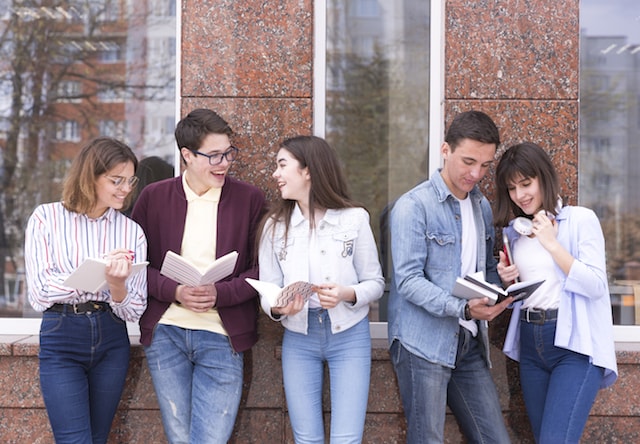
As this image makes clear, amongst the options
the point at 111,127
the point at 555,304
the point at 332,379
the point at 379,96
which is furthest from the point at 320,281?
the point at 111,127

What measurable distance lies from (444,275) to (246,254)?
1.03m

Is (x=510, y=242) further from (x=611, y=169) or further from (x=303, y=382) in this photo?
(x=611, y=169)

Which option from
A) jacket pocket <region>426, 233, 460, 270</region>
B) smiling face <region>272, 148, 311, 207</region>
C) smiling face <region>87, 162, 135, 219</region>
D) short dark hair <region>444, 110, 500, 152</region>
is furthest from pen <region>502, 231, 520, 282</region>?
smiling face <region>87, 162, 135, 219</region>

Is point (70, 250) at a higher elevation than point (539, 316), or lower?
higher

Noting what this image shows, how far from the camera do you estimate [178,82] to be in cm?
454

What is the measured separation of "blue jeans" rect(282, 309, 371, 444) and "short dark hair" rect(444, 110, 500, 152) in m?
1.06

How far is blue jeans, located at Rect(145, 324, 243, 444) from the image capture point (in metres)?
3.61

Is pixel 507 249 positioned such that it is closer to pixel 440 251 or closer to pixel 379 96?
pixel 440 251

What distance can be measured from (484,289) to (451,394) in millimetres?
754

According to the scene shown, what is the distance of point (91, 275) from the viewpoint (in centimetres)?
327

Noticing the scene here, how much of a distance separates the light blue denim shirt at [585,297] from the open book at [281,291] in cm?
122

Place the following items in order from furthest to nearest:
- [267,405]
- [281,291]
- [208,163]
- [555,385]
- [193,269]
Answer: [267,405], [208,163], [555,385], [193,269], [281,291]

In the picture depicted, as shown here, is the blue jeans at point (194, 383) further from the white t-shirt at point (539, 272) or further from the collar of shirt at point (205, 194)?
the white t-shirt at point (539, 272)

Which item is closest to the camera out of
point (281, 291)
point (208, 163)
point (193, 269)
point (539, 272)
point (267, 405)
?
point (281, 291)
